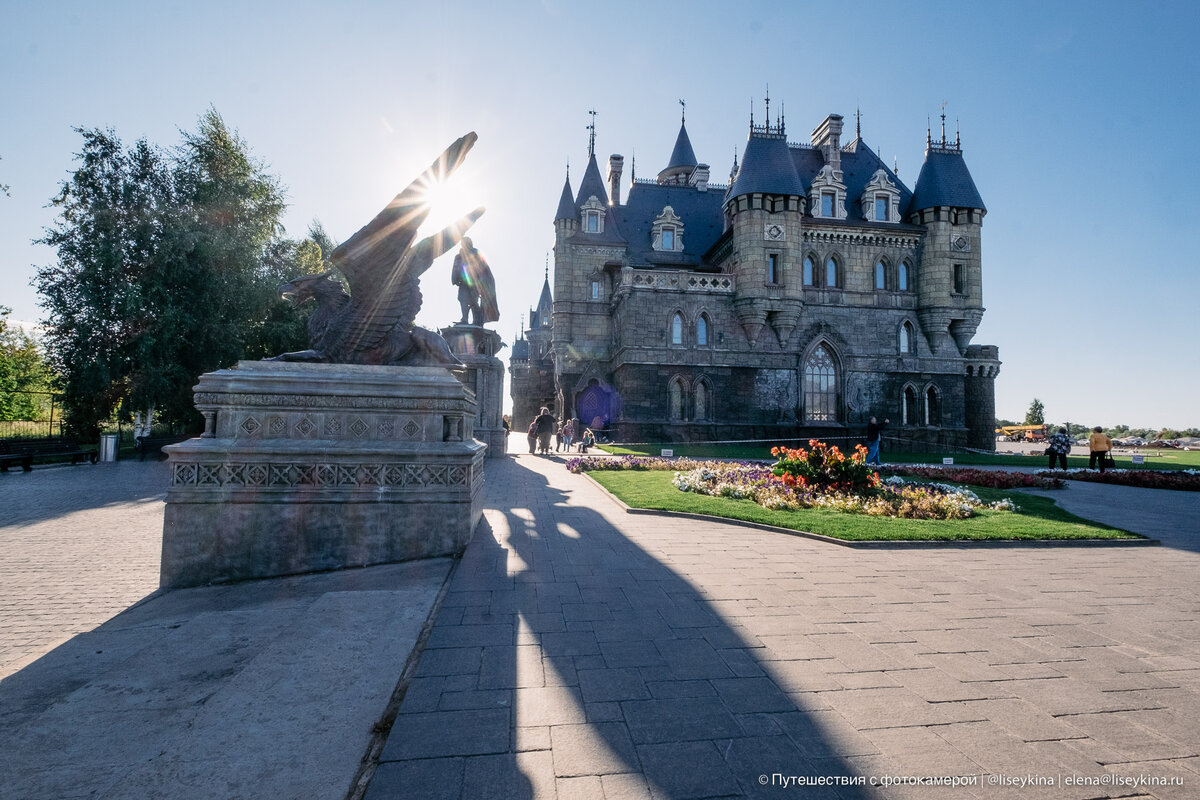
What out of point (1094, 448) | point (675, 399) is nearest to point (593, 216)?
point (675, 399)

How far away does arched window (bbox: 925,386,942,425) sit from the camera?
101ft

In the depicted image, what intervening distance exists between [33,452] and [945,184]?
42930 millimetres

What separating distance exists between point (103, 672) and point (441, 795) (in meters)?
2.57

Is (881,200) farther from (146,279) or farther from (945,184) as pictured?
(146,279)

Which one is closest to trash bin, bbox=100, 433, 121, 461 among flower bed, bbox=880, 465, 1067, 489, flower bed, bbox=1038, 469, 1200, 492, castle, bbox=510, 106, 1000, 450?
castle, bbox=510, 106, 1000, 450

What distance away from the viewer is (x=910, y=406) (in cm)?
3108

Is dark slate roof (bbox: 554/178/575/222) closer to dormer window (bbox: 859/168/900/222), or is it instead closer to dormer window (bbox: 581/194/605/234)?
dormer window (bbox: 581/194/605/234)

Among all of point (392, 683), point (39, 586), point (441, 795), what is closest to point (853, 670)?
point (441, 795)

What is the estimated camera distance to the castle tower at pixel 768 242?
29.0 m

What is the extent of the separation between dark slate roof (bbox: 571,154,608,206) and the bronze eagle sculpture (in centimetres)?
2869

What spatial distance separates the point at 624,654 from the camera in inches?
134

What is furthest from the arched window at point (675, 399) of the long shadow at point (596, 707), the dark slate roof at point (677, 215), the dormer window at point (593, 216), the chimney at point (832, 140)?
the long shadow at point (596, 707)

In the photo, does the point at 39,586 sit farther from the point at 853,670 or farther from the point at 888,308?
the point at 888,308

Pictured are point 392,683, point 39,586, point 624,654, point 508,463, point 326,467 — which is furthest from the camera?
point 508,463
